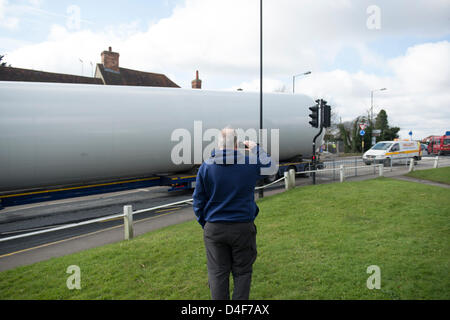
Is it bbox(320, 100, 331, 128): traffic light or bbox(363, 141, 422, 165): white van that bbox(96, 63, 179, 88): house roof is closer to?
bbox(363, 141, 422, 165): white van

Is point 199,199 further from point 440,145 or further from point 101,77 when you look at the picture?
point 440,145

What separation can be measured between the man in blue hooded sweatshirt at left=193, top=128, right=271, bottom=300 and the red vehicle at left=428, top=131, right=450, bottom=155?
38533 mm

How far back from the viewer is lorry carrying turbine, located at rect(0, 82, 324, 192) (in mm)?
7000

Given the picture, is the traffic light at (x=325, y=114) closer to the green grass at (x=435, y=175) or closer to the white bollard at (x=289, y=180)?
the white bollard at (x=289, y=180)

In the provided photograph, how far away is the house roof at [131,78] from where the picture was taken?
1016 inches

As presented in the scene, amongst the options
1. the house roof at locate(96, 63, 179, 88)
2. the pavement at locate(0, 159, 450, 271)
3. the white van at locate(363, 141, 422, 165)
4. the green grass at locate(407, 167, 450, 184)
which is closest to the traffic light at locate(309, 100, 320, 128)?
the pavement at locate(0, 159, 450, 271)

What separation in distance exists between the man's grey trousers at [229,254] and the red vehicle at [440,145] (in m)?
38.6

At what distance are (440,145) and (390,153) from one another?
20.0 m

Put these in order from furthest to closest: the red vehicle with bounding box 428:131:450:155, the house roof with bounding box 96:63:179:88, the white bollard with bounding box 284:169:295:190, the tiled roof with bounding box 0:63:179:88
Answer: the red vehicle with bounding box 428:131:450:155, the house roof with bounding box 96:63:179:88, the tiled roof with bounding box 0:63:179:88, the white bollard with bounding box 284:169:295:190

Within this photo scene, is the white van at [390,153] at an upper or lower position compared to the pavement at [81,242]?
upper

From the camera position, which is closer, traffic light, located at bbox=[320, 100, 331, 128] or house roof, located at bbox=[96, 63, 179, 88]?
traffic light, located at bbox=[320, 100, 331, 128]

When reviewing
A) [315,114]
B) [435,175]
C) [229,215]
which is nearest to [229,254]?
[229,215]

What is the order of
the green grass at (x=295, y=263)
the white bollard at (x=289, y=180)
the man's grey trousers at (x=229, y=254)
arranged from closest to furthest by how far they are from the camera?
the man's grey trousers at (x=229, y=254), the green grass at (x=295, y=263), the white bollard at (x=289, y=180)

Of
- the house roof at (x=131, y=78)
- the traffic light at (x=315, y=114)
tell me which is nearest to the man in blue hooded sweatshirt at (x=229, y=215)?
the traffic light at (x=315, y=114)
